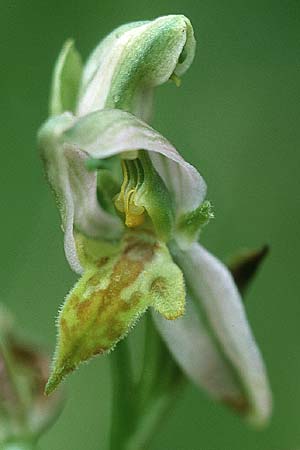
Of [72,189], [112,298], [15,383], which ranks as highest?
[72,189]

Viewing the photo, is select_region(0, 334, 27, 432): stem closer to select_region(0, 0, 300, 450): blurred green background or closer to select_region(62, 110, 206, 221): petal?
select_region(62, 110, 206, 221): petal

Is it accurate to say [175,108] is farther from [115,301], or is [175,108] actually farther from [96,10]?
[115,301]

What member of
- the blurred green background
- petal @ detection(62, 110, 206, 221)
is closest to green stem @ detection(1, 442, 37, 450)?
petal @ detection(62, 110, 206, 221)

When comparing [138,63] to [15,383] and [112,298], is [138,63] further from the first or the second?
[15,383]

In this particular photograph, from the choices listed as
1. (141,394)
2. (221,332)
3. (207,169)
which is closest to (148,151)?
(221,332)

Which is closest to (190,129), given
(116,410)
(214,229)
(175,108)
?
(175,108)

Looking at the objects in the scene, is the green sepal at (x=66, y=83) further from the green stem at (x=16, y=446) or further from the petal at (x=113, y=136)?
the green stem at (x=16, y=446)
